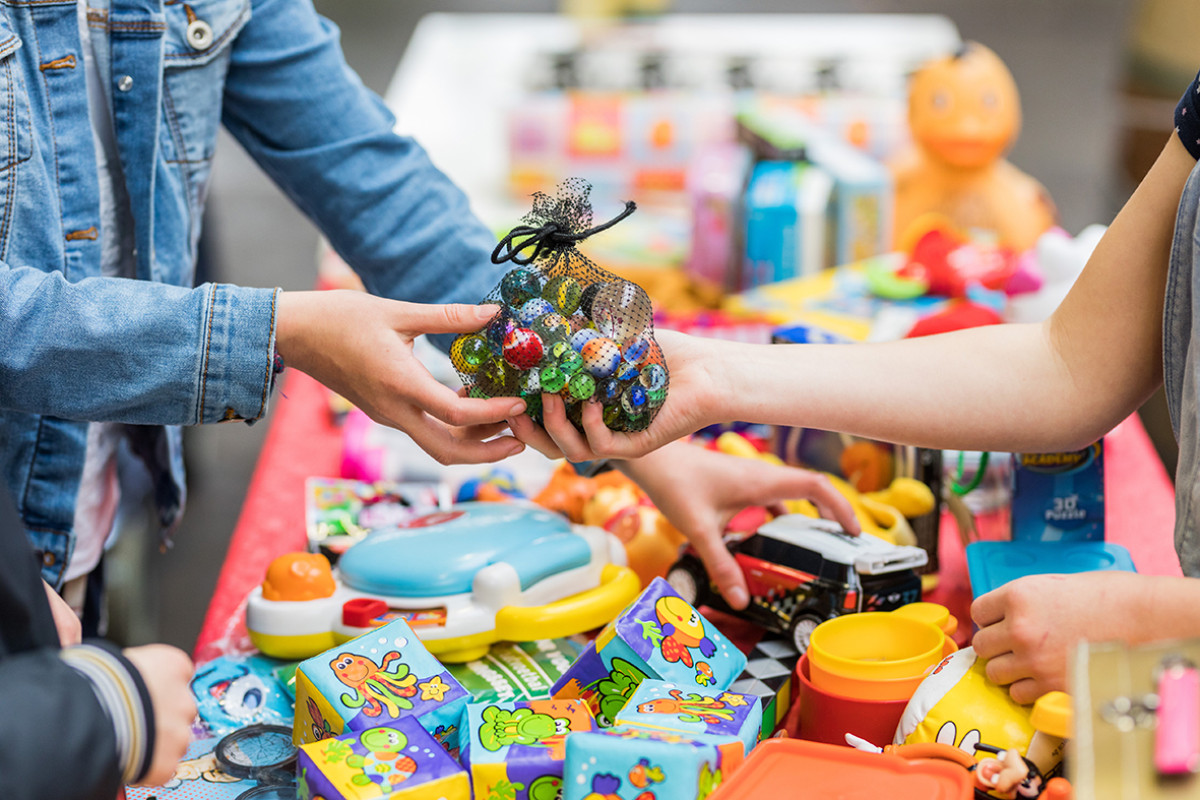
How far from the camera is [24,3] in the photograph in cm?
93

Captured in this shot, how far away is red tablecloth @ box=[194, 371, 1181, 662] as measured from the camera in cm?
117

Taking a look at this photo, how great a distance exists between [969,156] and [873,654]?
164 centimetres

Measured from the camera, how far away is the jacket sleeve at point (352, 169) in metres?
1.13

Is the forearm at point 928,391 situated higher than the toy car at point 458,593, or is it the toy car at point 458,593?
the forearm at point 928,391

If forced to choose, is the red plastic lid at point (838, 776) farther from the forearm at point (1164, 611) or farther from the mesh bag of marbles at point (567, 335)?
the mesh bag of marbles at point (567, 335)

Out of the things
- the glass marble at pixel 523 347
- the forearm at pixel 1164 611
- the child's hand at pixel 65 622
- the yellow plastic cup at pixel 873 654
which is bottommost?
the yellow plastic cup at pixel 873 654

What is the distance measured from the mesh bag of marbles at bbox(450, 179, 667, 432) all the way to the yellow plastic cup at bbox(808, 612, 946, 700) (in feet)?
0.77

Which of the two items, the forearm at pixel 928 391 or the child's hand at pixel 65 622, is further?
the forearm at pixel 928 391

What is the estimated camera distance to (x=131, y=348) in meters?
0.83

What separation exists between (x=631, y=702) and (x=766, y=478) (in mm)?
394

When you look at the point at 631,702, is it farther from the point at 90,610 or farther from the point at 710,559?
the point at 90,610

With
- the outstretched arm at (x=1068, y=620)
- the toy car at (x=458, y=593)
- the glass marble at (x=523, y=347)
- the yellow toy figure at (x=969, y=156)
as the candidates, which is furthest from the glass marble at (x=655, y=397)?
the yellow toy figure at (x=969, y=156)

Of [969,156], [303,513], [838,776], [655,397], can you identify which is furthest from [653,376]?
[969,156]

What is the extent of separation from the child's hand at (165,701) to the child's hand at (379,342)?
1.03 ft
